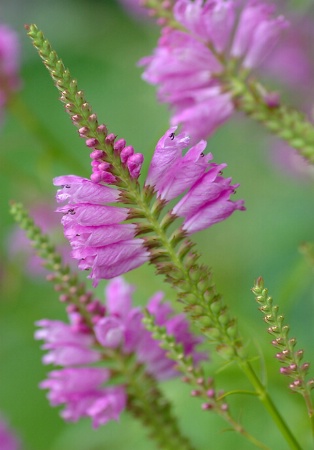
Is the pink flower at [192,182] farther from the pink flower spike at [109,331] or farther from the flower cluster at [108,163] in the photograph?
the pink flower spike at [109,331]

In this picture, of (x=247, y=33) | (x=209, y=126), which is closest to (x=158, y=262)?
(x=209, y=126)

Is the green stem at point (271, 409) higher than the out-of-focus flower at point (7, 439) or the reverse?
the reverse

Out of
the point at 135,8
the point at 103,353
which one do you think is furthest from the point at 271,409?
Result: the point at 135,8

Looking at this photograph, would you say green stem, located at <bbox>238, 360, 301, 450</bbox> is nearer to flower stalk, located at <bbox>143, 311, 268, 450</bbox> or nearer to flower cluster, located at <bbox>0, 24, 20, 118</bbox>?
flower stalk, located at <bbox>143, 311, 268, 450</bbox>

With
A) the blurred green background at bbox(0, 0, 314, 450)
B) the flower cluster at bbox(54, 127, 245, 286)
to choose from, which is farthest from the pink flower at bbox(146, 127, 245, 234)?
the blurred green background at bbox(0, 0, 314, 450)

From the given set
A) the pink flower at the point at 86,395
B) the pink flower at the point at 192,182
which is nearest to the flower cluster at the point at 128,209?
the pink flower at the point at 192,182

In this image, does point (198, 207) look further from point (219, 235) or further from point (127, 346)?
point (219, 235)
